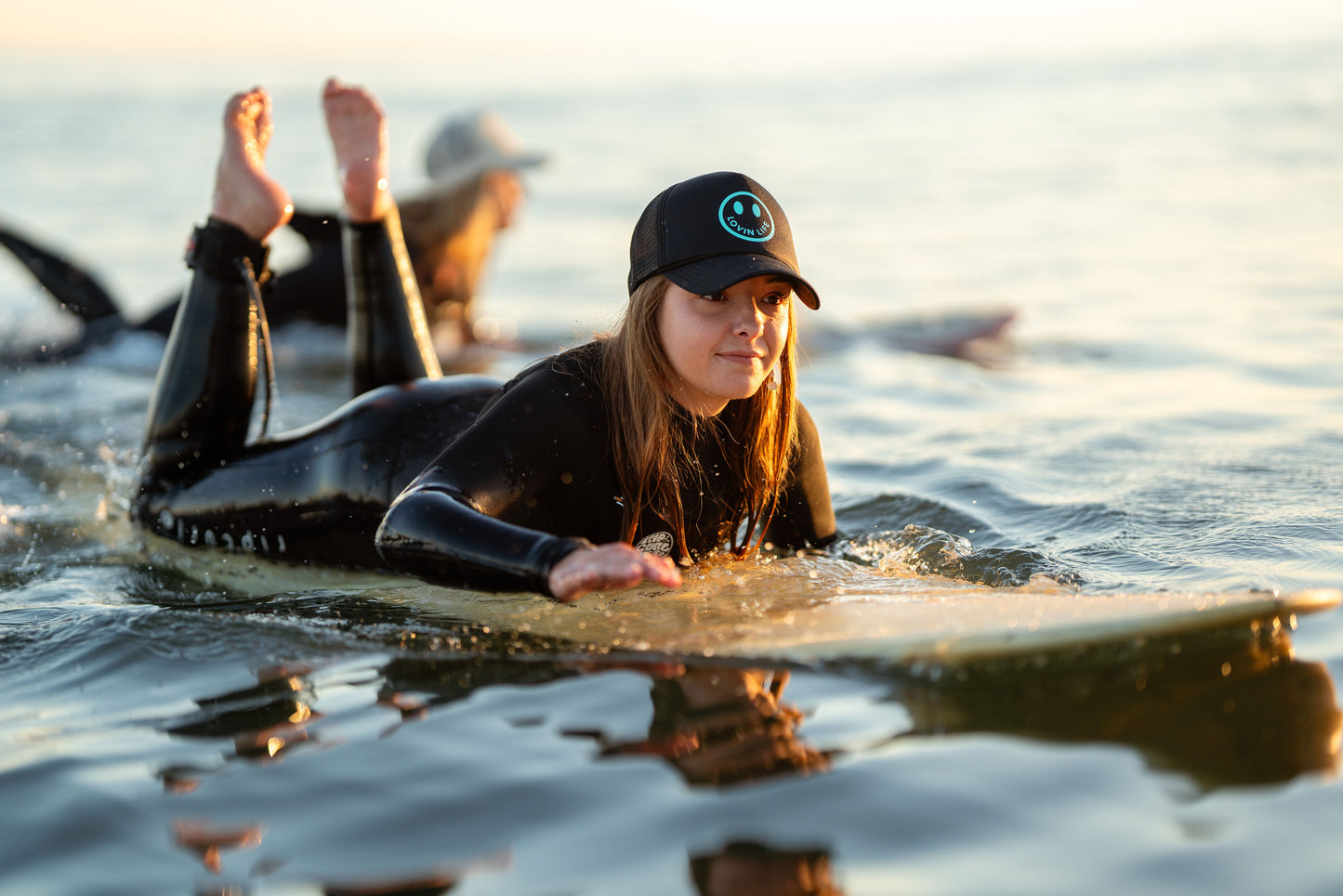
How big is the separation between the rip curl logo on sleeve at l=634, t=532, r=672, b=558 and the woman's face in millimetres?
409

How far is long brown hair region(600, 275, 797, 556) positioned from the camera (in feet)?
9.74

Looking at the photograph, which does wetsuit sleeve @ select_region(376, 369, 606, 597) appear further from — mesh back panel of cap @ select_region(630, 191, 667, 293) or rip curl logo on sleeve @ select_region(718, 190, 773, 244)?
rip curl logo on sleeve @ select_region(718, 190, 773, 244)

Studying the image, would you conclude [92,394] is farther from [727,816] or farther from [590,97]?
[590,97]

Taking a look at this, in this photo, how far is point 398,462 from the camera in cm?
339

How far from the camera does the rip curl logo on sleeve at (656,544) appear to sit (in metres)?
3.15

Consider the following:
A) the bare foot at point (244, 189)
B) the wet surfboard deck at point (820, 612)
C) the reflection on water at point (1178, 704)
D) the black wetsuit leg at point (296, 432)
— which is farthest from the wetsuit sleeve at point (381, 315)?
the reflection on water at point (1178, 704)

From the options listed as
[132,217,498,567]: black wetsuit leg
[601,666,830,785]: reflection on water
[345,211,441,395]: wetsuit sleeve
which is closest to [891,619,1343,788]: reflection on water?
[601,666,830,785]: reflection on water

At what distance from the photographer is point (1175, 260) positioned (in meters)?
10.0

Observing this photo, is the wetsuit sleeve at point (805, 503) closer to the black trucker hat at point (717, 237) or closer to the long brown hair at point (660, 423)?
the long brown hair at point (660, 423)

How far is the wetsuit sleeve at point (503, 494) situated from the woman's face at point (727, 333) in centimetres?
25

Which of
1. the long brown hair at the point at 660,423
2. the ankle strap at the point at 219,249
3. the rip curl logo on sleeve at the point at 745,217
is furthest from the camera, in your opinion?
the ankle strap at the point at 219,249

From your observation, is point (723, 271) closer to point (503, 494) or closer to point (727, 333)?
point (727, 333)

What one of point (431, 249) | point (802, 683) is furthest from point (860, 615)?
point (431, 249)

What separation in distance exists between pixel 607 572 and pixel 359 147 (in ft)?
7.75
